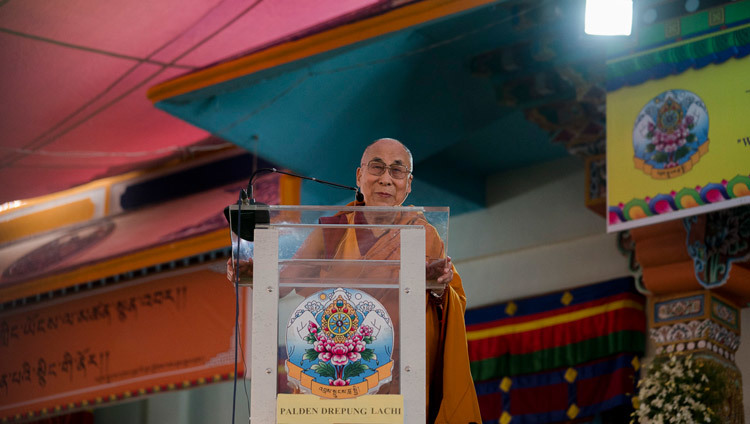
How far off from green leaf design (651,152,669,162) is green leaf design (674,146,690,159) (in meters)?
0.05

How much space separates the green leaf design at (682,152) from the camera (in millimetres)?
5102

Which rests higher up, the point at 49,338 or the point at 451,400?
the point at 49,338

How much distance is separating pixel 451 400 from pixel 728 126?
2818 millimetres

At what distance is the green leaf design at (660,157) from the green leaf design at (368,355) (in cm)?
323

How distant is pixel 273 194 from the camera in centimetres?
677

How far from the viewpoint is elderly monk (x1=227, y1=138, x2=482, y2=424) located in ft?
7.71

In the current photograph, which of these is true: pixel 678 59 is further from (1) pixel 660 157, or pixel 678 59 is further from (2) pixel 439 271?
(2) pixel 439 271

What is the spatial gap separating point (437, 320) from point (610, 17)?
2330mm

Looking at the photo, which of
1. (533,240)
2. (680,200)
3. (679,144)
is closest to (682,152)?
(679,144)

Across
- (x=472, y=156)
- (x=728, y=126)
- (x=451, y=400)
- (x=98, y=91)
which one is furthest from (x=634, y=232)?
(x=451, y=400)

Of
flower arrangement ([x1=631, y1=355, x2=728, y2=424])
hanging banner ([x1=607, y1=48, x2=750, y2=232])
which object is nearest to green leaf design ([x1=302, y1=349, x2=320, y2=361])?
hanging banner ([x1=607, y1=48, x2=750, y2=232])

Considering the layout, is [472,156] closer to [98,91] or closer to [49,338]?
[98,91]

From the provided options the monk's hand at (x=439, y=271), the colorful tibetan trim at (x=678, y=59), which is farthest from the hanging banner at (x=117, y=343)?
the monk's hand at (x=439, y=271)

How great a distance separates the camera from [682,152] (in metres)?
5.11
